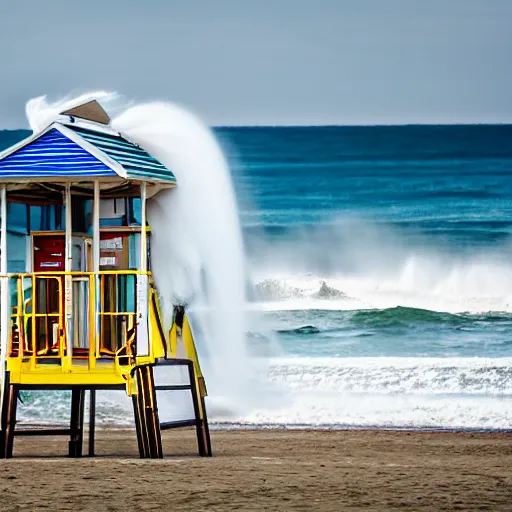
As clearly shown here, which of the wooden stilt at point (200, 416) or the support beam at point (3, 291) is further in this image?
the wooden stilt at point (200, 416)

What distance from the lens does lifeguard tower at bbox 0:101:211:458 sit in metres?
11.4

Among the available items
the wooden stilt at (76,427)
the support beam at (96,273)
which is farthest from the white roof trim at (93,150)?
the wooden stilt at (76,427)

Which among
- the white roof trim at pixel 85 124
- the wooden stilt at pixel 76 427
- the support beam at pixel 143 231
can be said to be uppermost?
the white roof trim at pixel 85 124

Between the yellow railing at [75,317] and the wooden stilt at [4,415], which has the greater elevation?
the yellow railing at [75,317]

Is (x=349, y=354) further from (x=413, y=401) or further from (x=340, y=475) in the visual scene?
(x=340, y=475)

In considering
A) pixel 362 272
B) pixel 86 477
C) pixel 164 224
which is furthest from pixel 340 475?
pixel 362 272

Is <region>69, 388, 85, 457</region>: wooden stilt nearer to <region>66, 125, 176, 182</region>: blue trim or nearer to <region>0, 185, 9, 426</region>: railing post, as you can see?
<region>0, 185, 9, 426</region>: railing post

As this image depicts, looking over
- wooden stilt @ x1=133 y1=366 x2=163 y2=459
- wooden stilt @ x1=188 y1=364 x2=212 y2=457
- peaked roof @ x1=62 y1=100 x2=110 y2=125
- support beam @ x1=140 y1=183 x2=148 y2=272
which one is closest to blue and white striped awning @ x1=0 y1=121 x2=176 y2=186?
support beam @ x1=140 y1=183 x2=148 y2=272

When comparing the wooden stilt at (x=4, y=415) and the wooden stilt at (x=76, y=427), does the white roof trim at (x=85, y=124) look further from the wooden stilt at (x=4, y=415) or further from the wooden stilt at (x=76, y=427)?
the wooden stilt at (x=76, y=427)

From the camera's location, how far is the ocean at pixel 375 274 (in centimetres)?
1919

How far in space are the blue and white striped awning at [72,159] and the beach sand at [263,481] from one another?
2.22 metres

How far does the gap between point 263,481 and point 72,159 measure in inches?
118

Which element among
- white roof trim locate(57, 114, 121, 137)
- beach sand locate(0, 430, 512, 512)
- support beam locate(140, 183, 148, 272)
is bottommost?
beach sand locate(0, 430, 512, 512)

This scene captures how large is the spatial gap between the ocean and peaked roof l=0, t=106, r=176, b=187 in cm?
645
